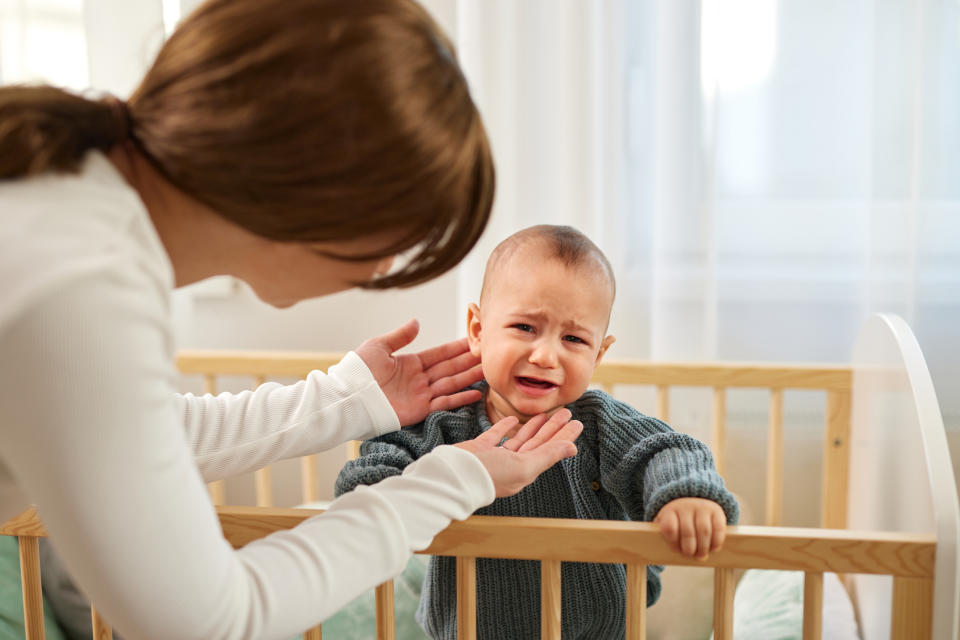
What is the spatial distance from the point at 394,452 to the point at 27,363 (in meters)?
0.51

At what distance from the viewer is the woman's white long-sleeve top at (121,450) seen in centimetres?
52

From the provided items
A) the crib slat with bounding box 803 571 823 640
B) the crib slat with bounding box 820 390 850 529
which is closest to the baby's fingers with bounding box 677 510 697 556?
the crib slat with bounding box 803 571 823 640

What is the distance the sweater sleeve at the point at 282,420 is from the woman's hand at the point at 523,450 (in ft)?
0.62

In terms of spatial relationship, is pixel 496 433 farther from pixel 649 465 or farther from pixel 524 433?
pixel 649 465

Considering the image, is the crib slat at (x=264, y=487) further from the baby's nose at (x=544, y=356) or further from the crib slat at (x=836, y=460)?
the crib slat at (x=836, y=460)

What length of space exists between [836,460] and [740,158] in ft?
1.76

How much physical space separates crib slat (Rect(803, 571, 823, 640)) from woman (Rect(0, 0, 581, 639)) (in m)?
0.34

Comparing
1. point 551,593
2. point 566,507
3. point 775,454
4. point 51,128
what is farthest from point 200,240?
point 775,454

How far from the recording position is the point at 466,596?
0.82 m

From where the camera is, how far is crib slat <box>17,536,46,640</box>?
34.7 inches

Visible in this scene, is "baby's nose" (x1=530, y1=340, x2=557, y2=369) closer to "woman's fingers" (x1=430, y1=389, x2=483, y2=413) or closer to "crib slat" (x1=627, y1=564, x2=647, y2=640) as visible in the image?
"woman's fingers" (x1=430, y1=389, x2=483, y2=413)

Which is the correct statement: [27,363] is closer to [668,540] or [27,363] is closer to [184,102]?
[184,102]

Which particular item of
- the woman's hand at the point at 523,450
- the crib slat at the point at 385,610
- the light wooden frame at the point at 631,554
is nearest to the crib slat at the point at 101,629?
the light wooden frame at the point at 631,554

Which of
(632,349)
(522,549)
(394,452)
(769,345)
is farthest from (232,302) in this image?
(522,549)
